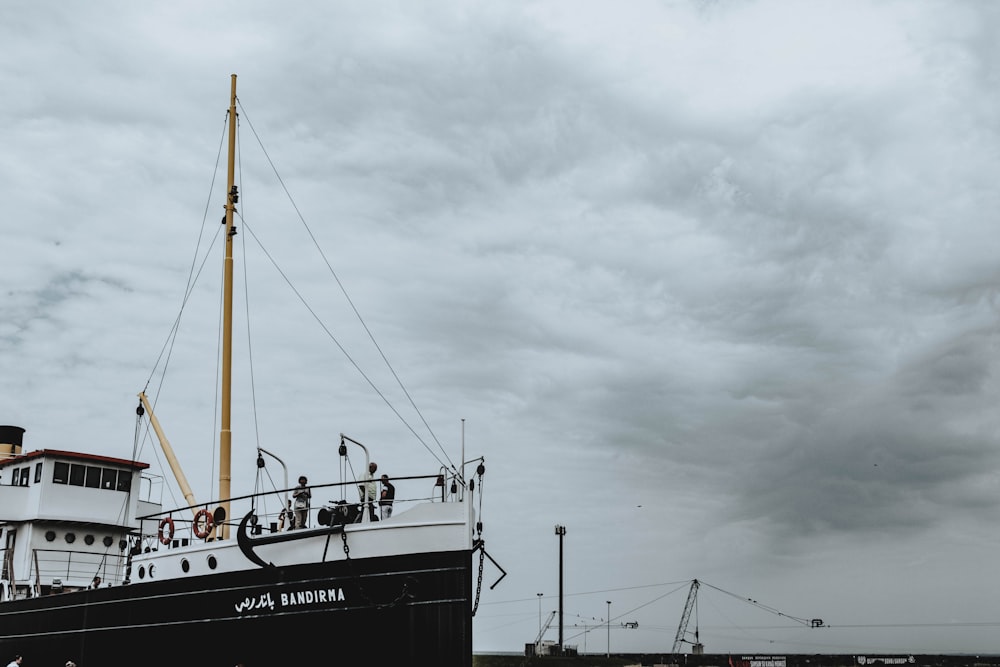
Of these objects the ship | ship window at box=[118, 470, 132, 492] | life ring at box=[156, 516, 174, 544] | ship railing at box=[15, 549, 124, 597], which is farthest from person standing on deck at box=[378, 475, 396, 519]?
ship window at box=[118, 470, 132, 492]

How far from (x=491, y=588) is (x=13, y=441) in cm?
2364

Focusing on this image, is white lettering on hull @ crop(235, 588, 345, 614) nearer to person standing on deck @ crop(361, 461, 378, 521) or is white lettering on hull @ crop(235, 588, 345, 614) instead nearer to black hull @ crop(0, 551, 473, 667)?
black hull @ crop(0, 551, 473, 667)

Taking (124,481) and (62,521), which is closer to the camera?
(62,521)

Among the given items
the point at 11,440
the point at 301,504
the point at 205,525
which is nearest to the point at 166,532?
the point at 205,525

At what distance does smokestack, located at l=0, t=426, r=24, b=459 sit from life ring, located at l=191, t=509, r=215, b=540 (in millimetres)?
15392

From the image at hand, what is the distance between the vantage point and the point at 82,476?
3119 centimetres

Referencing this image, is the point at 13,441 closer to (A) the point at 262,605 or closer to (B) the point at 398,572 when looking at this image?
(A) the point at 262,605

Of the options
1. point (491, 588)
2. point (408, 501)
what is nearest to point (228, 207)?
point (408, 501)

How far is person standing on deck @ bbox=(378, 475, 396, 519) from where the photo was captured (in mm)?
21212

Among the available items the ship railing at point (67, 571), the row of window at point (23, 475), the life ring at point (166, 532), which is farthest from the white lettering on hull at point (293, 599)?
the row of window at point (23, 475)

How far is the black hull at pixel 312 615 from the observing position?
65.4 ft

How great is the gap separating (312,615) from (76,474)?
572 inches

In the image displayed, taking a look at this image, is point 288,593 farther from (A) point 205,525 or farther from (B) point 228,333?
(B) point 228,333

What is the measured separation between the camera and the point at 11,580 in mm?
29750
